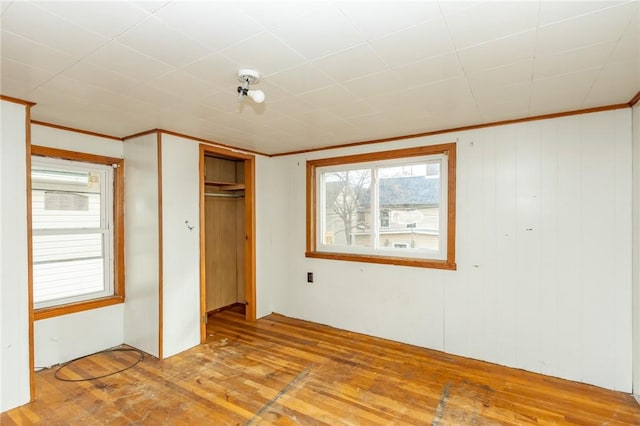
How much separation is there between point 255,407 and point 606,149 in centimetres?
332

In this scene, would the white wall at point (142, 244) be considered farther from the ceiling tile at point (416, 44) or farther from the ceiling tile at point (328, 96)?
the ceiling tile at point (416, 44)

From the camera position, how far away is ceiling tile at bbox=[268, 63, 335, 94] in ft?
6.20

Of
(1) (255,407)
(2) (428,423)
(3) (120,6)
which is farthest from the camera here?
(1) (255,407)

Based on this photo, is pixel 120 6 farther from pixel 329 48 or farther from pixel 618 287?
pixel 618 287

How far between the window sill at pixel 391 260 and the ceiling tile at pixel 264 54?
237 cm

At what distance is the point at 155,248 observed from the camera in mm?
3189

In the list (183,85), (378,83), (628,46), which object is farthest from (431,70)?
(183,85)

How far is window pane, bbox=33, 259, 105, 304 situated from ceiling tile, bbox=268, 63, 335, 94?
2.80 meters

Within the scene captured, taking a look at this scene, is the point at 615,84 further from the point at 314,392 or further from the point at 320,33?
the point at 314,392

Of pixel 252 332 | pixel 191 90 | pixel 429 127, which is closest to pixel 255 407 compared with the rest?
pixel 252 332

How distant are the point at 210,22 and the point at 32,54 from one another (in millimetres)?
1060

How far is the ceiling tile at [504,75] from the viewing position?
1.87 metres

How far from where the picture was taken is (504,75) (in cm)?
199

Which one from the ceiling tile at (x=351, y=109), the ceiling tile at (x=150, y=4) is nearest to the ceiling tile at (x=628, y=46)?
the ceiling tile at (x=351, y=109)
